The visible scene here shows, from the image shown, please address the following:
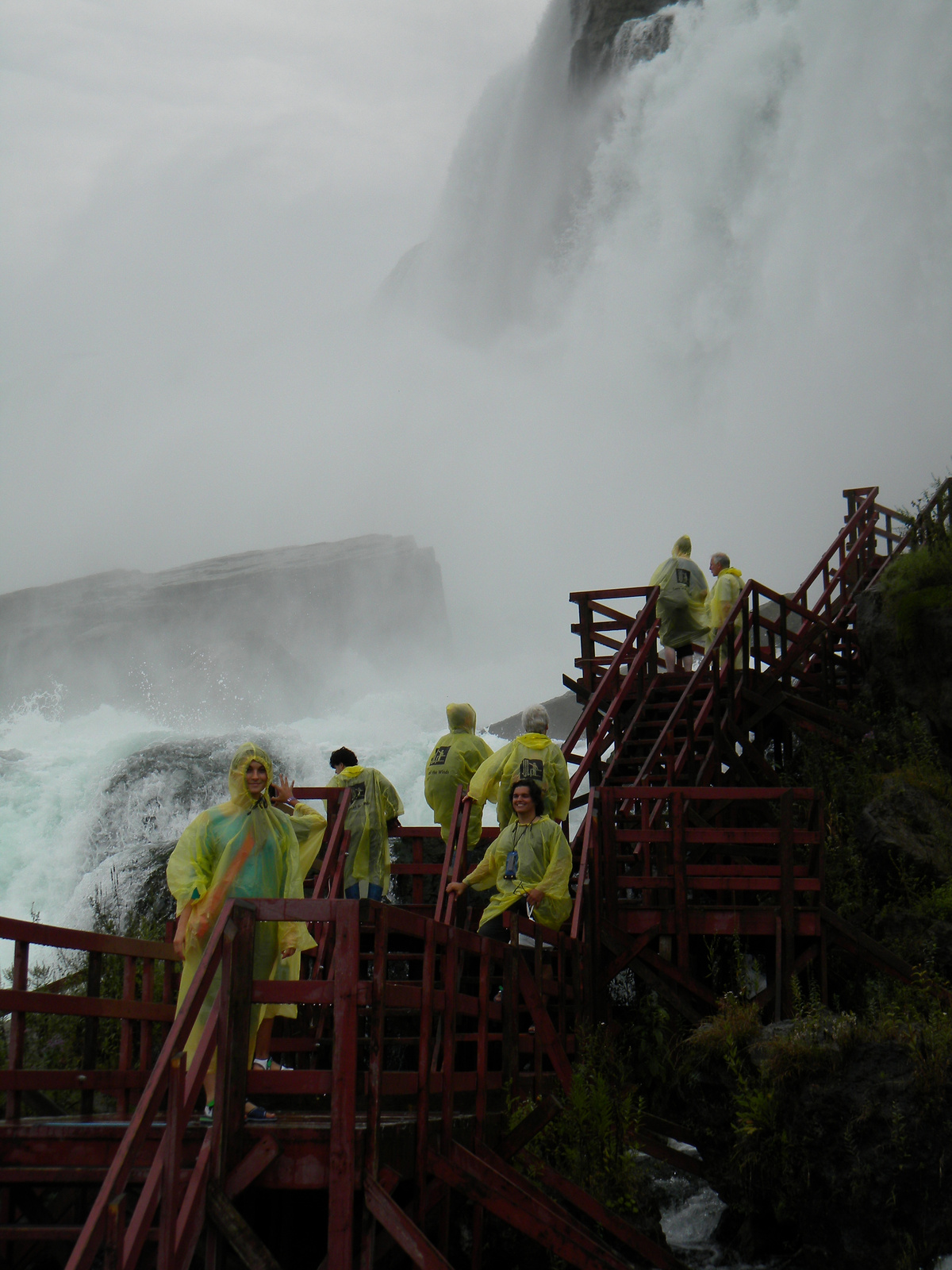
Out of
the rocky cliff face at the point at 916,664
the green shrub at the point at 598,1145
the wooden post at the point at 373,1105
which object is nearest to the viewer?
the wooden post at the point at 373,1105

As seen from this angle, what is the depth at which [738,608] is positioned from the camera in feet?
40.5

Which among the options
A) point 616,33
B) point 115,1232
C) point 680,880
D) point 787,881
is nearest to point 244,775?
point 115,1232

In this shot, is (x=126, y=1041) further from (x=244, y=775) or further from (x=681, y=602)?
(x=681, y=602)

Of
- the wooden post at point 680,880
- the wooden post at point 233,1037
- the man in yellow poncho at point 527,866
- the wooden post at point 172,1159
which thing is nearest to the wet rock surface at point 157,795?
the wooden post at point 680,880

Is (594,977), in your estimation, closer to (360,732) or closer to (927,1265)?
(927,1265)

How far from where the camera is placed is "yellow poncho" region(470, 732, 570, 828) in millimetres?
8320

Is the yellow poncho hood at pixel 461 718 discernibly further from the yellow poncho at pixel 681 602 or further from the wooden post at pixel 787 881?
the yellow poncho at pixel 681 602

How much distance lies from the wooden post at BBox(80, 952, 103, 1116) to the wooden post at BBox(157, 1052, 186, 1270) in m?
1.91

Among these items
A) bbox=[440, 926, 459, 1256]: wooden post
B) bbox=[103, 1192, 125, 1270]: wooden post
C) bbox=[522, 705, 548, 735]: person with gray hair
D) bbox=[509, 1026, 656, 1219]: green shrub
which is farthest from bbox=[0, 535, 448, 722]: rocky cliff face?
bbox=[103, 1192, 125, 1270]: wooden post

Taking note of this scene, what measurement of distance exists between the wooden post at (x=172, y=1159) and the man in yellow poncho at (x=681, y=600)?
9.62 meters

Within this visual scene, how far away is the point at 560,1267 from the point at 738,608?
724 cm

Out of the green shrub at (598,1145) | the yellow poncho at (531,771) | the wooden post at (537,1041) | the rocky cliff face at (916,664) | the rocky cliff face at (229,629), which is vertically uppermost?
the rocky cliff face at (229,629)

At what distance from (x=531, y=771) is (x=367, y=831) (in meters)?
1.45

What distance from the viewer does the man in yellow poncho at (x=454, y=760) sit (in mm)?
9266
